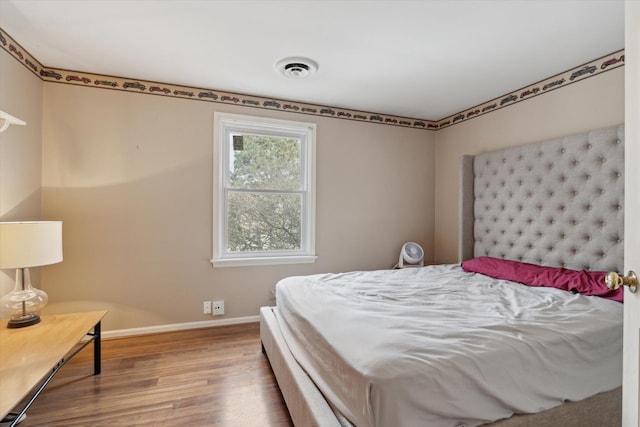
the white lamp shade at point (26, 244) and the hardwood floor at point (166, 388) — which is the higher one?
the white lamp shade at point (26, 244)

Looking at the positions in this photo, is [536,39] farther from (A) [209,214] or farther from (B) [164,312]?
(B) [164,312]

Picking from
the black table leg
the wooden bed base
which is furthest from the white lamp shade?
the wooden bed base

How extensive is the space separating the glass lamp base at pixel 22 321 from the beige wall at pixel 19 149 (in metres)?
0.33

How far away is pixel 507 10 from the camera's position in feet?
5.64

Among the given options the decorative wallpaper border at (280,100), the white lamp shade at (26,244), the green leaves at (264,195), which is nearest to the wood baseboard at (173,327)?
the green leaves at (264,195)

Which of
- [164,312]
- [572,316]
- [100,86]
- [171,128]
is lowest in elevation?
[164,312]

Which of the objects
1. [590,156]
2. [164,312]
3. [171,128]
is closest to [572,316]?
[590,156]

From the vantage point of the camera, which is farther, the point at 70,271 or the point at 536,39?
the point at 70,271

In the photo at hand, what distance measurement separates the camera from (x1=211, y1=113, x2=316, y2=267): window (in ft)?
9.86

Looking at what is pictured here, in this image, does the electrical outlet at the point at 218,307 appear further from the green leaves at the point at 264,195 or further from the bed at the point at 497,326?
the bed at the point at 497,326

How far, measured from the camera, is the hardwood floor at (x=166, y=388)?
1.66 metres

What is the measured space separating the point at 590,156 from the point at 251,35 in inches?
101

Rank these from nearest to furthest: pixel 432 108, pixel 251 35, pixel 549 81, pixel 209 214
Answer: pixel 251 35, pixel 549 81, pixel 209 214, pixel 432 108

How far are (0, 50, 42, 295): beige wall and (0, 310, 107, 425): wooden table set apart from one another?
519mm
